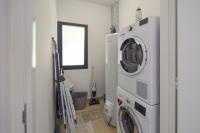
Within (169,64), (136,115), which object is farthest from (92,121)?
(169,64)

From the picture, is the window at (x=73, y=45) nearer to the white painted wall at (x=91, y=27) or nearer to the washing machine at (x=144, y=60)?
the white painted wall at (x=91, y=27)

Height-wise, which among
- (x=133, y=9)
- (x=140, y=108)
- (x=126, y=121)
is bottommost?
(x=126, y=121)

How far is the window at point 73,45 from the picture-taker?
3244mm

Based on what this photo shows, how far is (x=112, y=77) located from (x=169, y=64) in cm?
138

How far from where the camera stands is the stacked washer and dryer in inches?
48.2

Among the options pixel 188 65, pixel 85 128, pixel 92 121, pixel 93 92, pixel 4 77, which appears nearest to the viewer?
pixel 4 77

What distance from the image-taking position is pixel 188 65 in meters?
0.96

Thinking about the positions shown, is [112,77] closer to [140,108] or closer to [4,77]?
[140,108]

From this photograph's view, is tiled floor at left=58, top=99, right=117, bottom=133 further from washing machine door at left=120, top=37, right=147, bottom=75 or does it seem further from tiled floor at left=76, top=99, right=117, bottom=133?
washing machine door at left=120, top=37, right=147, bottom=75

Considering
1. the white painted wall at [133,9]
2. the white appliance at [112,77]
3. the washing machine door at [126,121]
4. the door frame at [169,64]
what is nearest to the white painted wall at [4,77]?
the door frame at [169,64]

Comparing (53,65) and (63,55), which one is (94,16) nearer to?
(63,55)

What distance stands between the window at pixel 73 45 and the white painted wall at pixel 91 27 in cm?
11

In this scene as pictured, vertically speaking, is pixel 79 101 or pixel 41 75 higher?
pixel 41 75

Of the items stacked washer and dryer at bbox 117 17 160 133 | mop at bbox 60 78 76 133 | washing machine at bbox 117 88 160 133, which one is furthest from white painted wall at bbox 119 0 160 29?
mop at bbox 60 78 76 133
